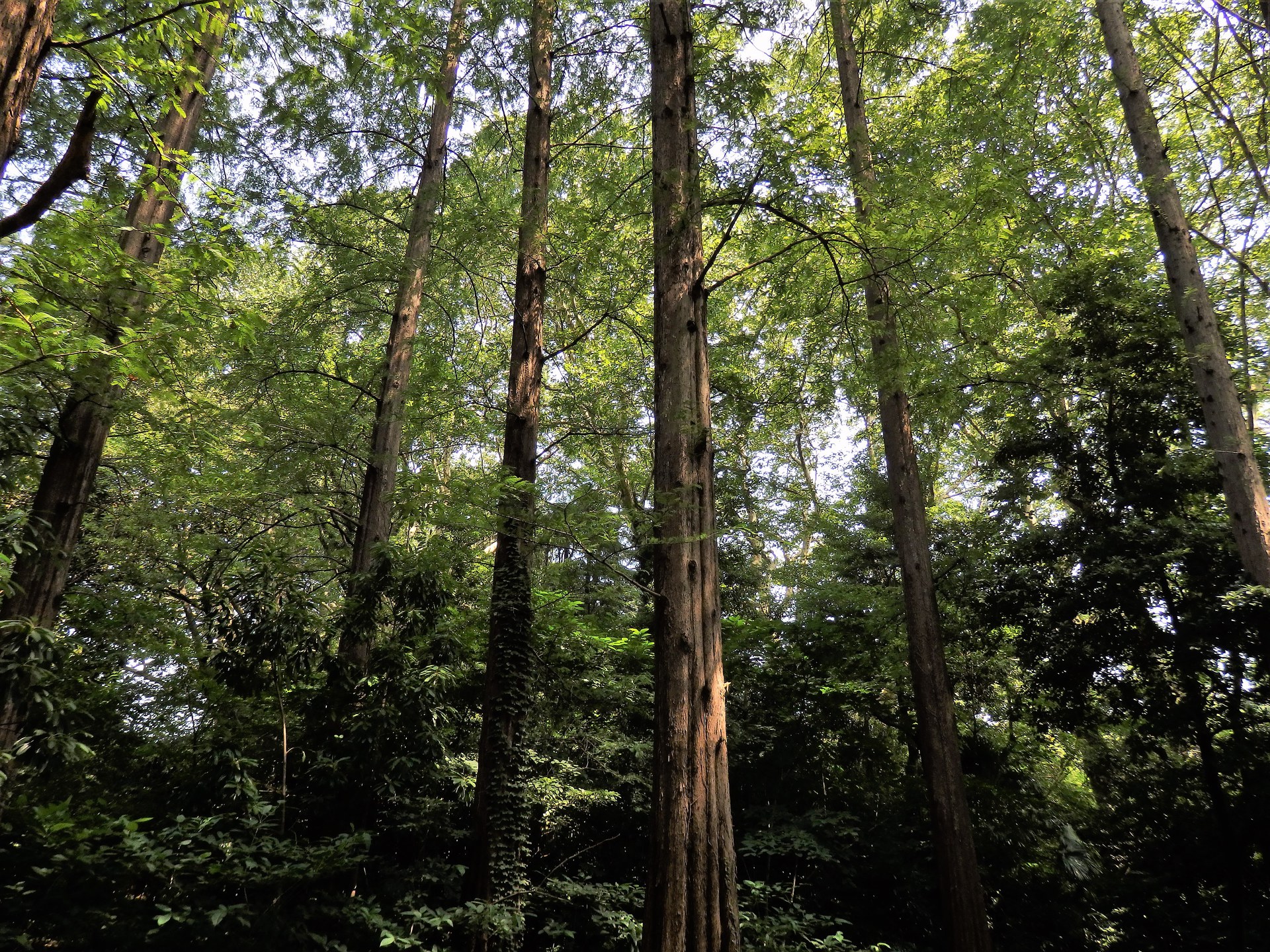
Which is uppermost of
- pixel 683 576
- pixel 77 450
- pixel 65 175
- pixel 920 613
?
pixel 77 450

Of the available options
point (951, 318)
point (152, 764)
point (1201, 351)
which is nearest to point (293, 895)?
point (152, 764)

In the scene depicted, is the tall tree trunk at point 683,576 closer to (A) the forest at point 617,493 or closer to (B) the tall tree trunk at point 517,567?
(A) the forest at point 617,493

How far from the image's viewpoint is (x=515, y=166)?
820cm

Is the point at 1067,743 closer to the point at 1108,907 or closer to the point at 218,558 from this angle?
the point at 1108,907

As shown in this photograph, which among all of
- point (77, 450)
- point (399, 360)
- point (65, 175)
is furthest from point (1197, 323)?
point (77, 450)

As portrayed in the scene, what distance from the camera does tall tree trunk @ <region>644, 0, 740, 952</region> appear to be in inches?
130

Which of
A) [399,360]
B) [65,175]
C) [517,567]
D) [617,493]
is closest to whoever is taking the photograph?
[65,175]

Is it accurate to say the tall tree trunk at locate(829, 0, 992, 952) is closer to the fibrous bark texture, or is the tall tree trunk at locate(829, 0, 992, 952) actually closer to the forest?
the forest

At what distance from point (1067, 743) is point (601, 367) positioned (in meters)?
9.38

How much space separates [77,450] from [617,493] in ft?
16.2

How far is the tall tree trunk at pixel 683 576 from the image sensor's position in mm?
3305

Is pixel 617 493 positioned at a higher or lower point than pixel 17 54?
higher

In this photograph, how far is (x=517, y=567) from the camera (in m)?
5.65

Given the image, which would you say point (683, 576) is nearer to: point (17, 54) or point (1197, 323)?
point (17, 54)
